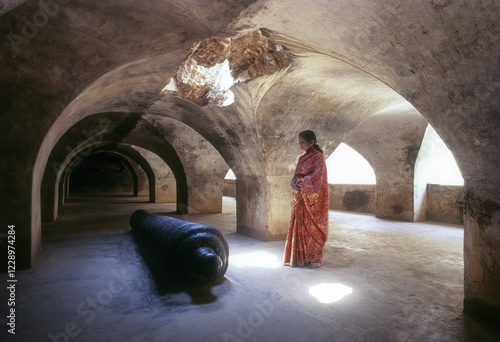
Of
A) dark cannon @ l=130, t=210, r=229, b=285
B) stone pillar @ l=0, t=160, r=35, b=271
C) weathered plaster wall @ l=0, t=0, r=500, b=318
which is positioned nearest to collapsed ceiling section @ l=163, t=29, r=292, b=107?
weathered plaster wall @ l=0, t=0, r=500, b=318

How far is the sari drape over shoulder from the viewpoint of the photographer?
4805mm

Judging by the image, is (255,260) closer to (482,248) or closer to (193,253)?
(193,253)

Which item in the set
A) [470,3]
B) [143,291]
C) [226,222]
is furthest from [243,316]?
[226,222]

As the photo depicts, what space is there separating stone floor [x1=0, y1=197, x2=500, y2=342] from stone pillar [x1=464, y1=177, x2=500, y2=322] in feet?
0.59

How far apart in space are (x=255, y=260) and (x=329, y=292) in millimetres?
1653

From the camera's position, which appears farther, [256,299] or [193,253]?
[193,253]

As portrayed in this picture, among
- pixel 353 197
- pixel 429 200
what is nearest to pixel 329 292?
pixel 429 200

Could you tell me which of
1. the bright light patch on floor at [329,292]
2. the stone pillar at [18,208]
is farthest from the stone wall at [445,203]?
the stone pillar at [18,208]

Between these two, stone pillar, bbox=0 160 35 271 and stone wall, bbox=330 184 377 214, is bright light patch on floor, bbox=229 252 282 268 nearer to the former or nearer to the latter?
stone pillar, bbox=0 160 35 271

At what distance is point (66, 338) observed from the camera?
2674mm

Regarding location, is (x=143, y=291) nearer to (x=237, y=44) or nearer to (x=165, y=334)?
(x=165, y=334)

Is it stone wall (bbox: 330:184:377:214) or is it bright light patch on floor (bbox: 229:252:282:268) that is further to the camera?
stone wall (bbox: 330:184:377:214)

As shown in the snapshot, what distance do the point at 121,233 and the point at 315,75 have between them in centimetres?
541

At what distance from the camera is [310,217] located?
4.80 m
